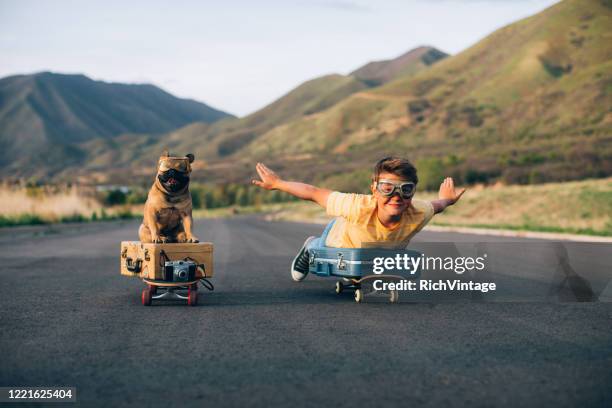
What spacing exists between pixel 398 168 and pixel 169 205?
328 cm

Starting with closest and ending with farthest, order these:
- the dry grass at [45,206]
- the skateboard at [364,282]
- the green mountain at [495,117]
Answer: the skateboard at [364,282] → the dry grass at [45,206] → the green mountain at [495,117]

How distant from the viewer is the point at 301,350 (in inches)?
262

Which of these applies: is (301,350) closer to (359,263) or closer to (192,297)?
(359,263)

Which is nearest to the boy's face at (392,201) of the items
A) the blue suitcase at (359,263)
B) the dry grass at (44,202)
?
the blue suitcase at (359,263)

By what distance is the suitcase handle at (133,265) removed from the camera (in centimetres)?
975

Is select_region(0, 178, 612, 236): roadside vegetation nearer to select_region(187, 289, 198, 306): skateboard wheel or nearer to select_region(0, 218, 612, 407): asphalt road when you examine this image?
select_region(0, 218, 612, 407): asphalt road

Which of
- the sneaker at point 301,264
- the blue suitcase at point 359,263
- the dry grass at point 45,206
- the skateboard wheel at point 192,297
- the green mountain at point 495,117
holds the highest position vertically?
the green mountain at point 495,117

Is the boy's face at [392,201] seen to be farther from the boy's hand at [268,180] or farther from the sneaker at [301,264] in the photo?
the sneaker at [301,264]

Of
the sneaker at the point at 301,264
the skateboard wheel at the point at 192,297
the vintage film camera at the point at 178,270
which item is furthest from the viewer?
the sneaker at the point at 301,264

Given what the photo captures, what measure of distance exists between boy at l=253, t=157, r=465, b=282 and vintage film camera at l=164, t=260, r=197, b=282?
4.76 feet

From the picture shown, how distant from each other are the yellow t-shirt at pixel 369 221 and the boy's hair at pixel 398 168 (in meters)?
0.42

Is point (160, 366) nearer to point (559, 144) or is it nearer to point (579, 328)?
point (579, 328)

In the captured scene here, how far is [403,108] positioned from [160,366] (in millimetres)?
139266

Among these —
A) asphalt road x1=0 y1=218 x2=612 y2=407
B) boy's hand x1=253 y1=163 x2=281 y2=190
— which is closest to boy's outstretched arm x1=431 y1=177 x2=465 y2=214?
asphalt road x1=0 y1=218 x2=612 y2=407
